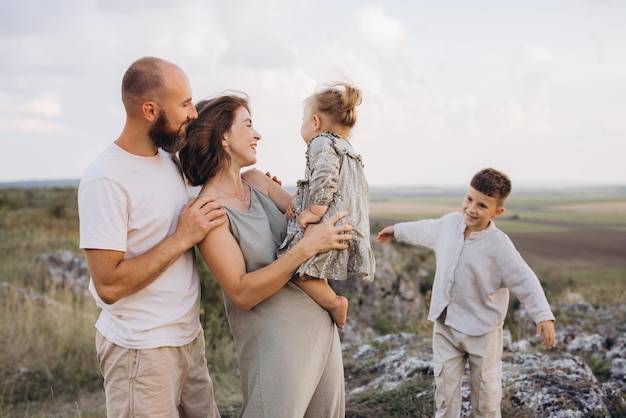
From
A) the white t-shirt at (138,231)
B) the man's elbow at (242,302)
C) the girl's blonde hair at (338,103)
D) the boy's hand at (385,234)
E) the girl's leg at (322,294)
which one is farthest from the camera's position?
the boy's hand at (385,234)

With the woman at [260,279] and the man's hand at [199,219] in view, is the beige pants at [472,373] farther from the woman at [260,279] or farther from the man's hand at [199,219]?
the man's hand at [199,219]

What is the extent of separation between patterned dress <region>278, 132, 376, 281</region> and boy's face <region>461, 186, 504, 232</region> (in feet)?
3.75

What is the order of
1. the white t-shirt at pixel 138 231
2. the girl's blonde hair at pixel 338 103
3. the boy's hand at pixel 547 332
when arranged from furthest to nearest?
the boy's hand at pixel 547 332
the girl's blonde hair at pixel 338 103
the white t-shirt at pixel 138 231

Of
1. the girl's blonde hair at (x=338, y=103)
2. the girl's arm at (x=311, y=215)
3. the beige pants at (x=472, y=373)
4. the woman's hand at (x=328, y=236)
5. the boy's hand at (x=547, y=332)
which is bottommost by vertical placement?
the beige pants at (x=472, y=373)

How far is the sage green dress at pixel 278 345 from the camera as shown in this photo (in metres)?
2.75

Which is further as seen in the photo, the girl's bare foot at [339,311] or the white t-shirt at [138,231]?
the girl's bare foot at [339,311]

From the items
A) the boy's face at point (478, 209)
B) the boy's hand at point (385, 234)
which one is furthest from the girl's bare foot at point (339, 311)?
the boy's hand at point (385, 234)

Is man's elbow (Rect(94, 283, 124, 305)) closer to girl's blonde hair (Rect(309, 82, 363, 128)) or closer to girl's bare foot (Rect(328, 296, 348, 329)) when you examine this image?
girl's bare foot (Rect(328, 296, 348, 329))

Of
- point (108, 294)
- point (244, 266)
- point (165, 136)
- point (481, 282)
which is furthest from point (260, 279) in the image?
point (481, 282)

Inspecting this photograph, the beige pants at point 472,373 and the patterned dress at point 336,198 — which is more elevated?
the patterned dress at point 336,198

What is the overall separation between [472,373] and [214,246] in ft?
7.03

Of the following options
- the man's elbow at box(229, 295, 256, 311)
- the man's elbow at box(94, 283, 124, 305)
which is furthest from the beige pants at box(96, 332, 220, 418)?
the man's elbow at box(229, 295, 256, 311)

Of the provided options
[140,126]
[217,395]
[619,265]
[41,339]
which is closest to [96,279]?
[140,126]

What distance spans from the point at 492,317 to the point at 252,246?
1.92 m
